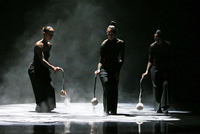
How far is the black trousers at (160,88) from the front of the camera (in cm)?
615

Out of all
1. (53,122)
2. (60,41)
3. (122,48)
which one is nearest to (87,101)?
(60,41)

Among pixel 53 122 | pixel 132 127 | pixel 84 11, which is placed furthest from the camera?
pixel 84 11

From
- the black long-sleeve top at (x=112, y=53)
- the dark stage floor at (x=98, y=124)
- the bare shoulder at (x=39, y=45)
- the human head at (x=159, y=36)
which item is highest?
the human head at (x=159, y=36)

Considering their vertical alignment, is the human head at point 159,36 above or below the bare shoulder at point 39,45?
above

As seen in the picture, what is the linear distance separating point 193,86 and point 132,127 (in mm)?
3821

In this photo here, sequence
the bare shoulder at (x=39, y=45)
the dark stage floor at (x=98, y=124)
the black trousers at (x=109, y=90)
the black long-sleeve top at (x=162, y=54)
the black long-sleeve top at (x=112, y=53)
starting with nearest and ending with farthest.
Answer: the dark stage floor at (x=98, y=124), the black trousers at (x=109, y=90), the black long-sleeve top at (x=112, y=53), the bare shoulder at (x=39, y=45), the black long-sleeve top at (x=162, y=54)

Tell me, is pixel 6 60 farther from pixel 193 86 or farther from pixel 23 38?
pixel 193 86

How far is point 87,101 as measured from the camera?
339 inches

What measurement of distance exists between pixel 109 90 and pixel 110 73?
0.26 metres

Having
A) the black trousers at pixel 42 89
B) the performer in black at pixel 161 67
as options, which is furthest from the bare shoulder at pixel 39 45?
the performer in black at pixel 161 67

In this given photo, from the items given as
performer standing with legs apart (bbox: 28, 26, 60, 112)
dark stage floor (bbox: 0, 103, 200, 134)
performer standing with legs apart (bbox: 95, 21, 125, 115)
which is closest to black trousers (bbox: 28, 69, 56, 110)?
performer standing with legs apart (bbox: 28, 26, 60, 112)

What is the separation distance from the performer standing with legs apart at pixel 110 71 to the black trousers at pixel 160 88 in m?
0.75

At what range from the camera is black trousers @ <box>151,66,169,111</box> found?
20.2ft

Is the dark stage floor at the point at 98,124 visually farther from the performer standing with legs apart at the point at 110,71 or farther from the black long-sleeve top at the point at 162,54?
the black long-sleeve top at the point at 162,54
